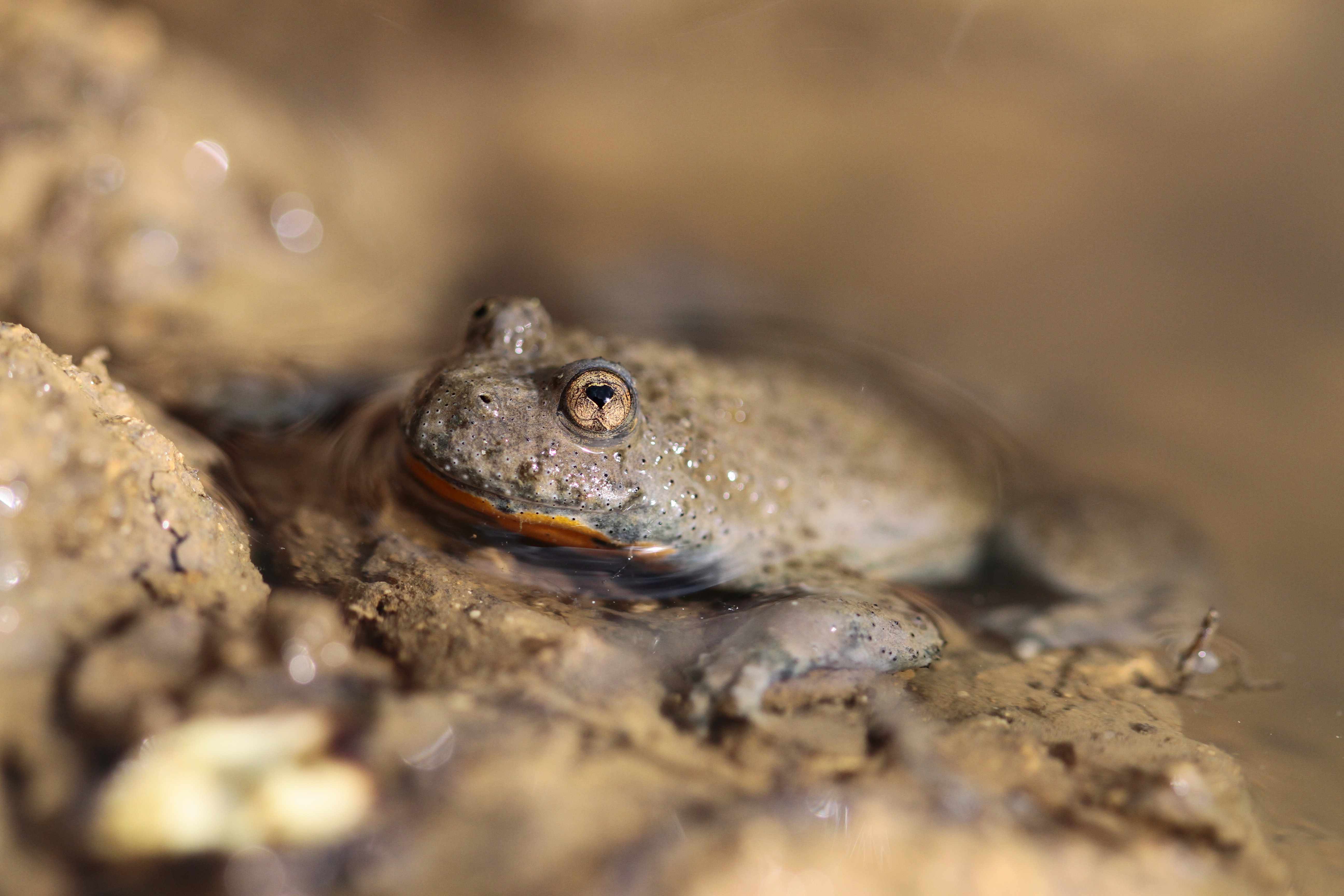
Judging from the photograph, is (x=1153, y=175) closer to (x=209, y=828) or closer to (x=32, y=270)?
(x=209, y=828)

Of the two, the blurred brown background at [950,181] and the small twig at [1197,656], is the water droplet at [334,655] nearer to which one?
the small twig at [1197,656]

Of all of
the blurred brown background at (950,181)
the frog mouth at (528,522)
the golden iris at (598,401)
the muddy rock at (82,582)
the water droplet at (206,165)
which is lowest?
the frog mouth at (528,522)

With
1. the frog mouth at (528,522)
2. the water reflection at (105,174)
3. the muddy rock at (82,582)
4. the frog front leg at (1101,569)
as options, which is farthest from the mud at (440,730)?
the water reflection at (105,174)

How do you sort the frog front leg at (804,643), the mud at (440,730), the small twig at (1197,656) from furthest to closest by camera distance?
the small twig at (1197,656) < the frog front leg at (804,643) < the mud at (440,730)

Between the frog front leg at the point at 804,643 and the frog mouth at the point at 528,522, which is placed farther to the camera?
the frog mouth at the point at 528,522

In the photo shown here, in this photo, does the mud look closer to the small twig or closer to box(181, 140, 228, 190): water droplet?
the small twig

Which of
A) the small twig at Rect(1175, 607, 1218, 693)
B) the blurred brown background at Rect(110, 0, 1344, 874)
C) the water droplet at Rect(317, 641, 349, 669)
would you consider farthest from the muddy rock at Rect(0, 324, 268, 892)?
the small twig at Rect(1175, 607, 1218, 693)

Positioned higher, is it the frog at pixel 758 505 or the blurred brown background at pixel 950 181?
the blurred brown background at pixel 950 181
